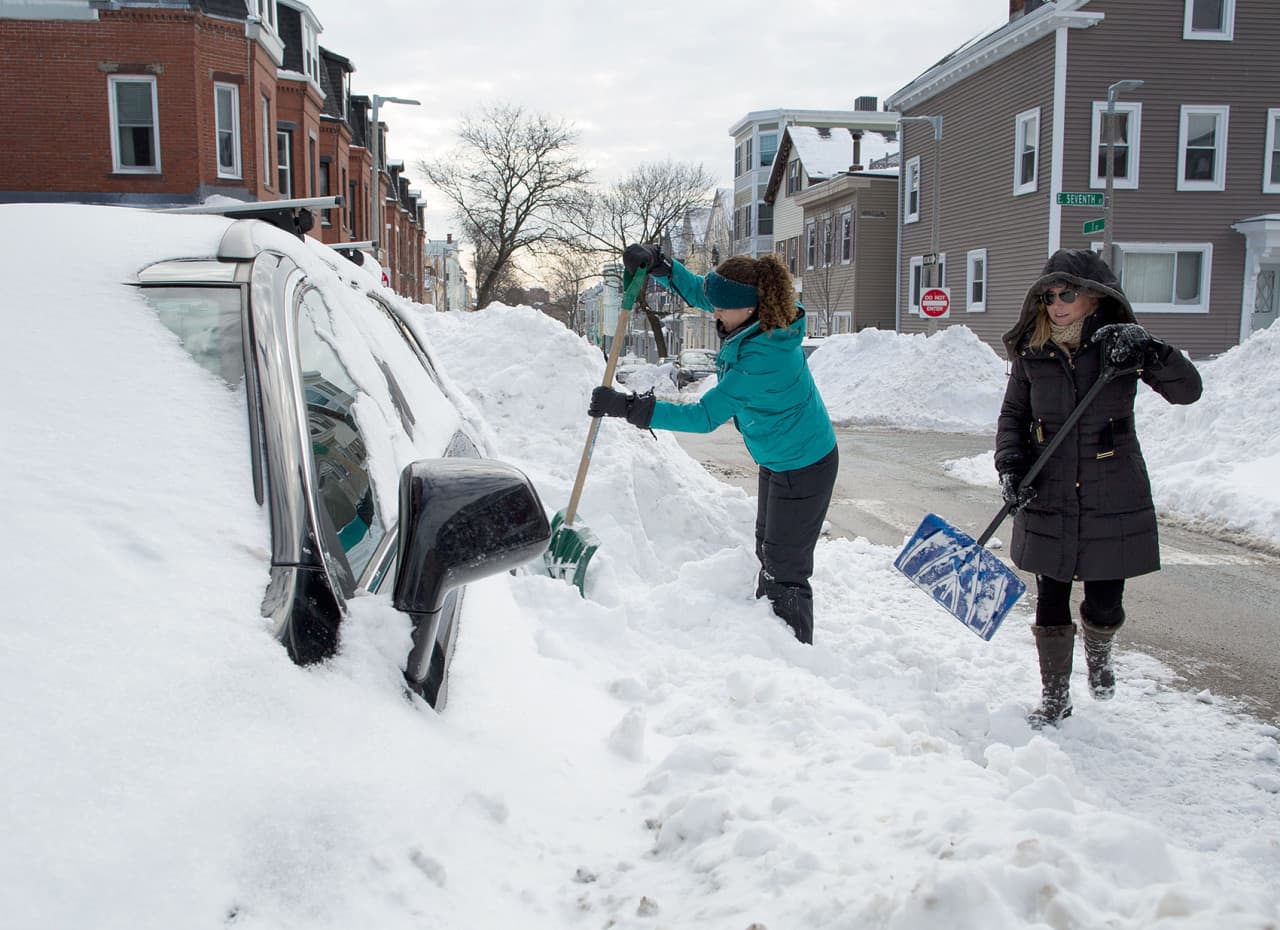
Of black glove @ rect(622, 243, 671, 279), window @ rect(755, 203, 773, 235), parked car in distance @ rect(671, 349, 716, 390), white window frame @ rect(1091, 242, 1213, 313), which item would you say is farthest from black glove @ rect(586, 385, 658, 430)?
window @ rect(755, 203, 773, 235)

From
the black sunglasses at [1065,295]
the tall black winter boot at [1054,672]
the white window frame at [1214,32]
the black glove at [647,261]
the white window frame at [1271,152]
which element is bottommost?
the tall black winter boot at [1054,672]

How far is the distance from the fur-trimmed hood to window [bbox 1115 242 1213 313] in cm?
2195

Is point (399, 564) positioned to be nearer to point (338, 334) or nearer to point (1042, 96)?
point (338, 334)

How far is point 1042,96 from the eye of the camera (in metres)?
23.7

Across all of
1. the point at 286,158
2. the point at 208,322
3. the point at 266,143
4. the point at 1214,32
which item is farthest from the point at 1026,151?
the point at 208,322

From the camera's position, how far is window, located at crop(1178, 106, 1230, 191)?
2353cm

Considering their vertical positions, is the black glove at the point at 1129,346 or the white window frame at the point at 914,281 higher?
the white window frame at the point at 914,281

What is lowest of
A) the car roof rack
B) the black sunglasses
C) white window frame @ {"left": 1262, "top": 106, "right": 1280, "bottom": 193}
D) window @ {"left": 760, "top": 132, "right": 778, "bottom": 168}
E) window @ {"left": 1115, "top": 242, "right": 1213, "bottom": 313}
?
the black sunglasses

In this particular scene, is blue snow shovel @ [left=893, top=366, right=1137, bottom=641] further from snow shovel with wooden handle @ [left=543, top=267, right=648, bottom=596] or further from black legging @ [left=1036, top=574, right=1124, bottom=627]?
snow shovel with wooden handle @ [left=543, top=267, right=648, bottom=596]

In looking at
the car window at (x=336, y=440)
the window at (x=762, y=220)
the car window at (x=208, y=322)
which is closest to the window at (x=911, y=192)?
the window at (x=762, y=220)

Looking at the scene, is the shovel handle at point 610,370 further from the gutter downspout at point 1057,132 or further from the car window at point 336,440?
the gutter downspout at point 1057,132

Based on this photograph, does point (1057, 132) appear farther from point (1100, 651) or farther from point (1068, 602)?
point (1068, 602)

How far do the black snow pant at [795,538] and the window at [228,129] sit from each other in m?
21.8

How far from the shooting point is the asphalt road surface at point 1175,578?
493cm
